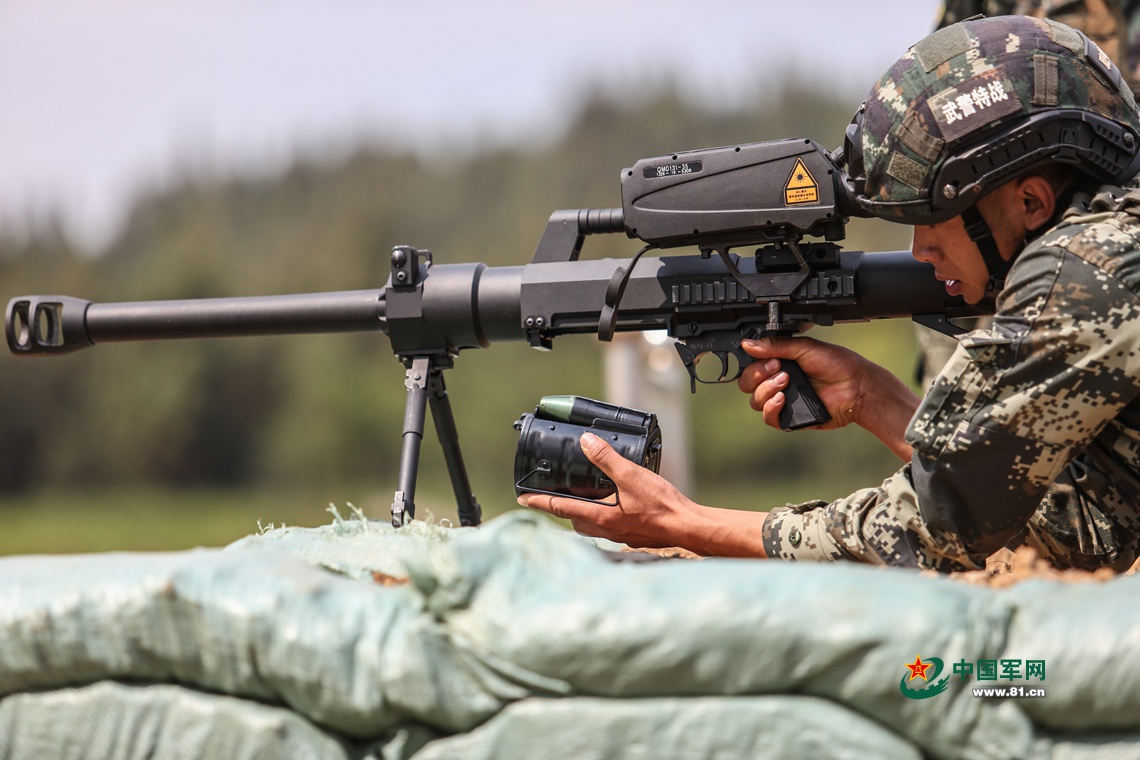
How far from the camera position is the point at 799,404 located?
113 inches

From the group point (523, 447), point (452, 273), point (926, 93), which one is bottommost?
point (523, 447)

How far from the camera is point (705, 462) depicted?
25.9 m

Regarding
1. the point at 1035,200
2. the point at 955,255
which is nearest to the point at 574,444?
the point at 955,255

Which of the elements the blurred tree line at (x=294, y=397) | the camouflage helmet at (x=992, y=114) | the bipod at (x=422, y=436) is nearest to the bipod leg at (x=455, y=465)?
the bipod at (x=422, y=436)

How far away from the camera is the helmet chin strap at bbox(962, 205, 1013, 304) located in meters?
2.35

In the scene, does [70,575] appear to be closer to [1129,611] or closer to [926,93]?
[1129,611]

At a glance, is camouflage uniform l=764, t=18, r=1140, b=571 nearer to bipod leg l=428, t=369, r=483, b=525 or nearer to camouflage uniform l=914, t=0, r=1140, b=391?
bipod leg l=428, t=369, r=483, b=525

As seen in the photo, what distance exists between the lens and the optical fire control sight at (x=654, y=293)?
2.73 meters

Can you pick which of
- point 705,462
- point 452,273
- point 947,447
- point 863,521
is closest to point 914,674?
point 947,447

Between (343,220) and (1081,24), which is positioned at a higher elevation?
(1081,24)

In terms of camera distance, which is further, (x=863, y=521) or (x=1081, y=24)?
(x=1081, y=24)

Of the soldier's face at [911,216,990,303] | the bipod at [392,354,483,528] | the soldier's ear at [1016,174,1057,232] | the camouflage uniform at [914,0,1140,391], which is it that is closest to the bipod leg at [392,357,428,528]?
the bipod at [392,354,483,528]

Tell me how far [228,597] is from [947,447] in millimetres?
1311

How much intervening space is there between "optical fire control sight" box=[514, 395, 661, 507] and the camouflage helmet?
815 millimetres
